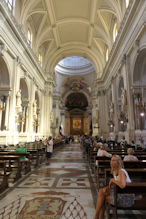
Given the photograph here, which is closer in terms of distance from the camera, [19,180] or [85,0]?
[19,180]

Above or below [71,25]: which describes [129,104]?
below

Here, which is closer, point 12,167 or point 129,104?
point 12,167

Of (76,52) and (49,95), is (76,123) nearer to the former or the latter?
(49,95)

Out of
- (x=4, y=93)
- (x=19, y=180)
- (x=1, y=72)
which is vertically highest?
(x=1, y=72)

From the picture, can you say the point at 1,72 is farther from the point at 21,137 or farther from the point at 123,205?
the point at 123,205

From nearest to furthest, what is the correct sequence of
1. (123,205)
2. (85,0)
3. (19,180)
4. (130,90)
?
1. (123,205)
2. (19,180)
3. (130,90)
4. (85,0)

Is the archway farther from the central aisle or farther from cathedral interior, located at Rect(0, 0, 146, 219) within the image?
the central aisle

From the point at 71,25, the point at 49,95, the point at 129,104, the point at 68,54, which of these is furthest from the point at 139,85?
the point at 68,54

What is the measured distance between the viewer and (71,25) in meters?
18.3

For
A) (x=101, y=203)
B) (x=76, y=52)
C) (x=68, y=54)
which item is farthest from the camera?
(x=68, y=54)

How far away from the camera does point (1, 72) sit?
1095 cm

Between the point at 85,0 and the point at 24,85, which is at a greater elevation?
the point at 85,0

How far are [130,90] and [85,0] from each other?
1030 cm

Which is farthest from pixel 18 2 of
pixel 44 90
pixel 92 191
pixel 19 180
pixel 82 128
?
pixel 82 128
